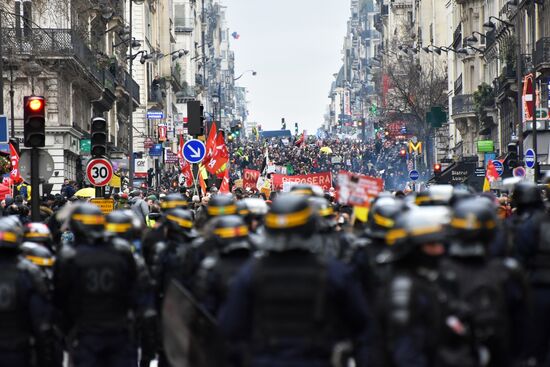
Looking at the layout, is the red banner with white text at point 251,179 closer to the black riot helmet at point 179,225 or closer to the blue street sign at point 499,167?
the blue street sign at point 499,167

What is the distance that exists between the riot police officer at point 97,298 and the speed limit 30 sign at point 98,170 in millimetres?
14093

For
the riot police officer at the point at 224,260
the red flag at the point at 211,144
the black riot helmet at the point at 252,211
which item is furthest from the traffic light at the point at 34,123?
the red flag at the point at 211,144

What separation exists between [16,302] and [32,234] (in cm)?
296

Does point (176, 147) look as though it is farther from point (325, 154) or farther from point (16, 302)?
point (16, 302)

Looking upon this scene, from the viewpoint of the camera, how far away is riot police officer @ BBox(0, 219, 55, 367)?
1048 centimetres

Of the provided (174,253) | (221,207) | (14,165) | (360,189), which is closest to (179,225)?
(174,253)

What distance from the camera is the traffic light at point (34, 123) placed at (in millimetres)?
19547

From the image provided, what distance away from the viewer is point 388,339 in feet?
27.9

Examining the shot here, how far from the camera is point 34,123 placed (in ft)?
64.5

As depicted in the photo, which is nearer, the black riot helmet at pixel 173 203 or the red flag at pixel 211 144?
the black riot helmet at pixel 173 203

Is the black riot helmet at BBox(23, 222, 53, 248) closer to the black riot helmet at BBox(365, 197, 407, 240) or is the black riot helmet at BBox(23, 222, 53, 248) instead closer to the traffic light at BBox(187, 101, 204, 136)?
the black riot helmet at BBox(365, 197, 407, 240)

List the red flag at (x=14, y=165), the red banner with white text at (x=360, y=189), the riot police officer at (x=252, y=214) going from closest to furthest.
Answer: the riot police officer at (x=252, y=214)
the red banner with white text at (x=360, y=189)
the red flag at (x=14, y=165)

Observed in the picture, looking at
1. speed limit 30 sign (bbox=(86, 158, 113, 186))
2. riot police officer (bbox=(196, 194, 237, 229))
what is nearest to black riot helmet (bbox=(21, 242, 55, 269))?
riot police officer (bbox=(196, 194, 237, 229))

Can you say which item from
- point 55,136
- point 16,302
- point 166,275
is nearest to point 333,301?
point 16,302
